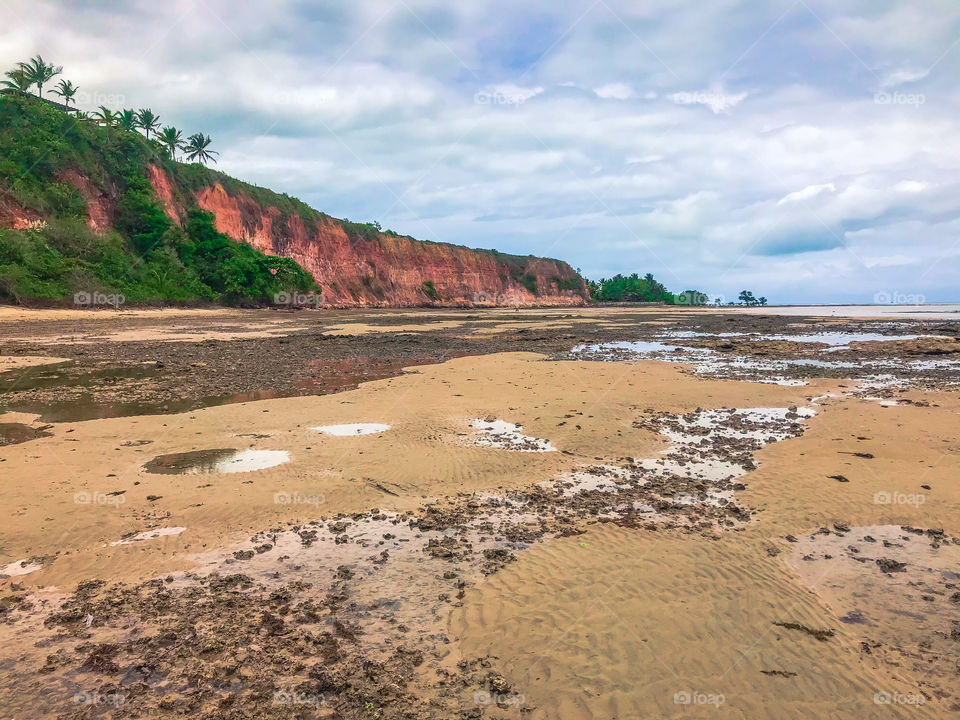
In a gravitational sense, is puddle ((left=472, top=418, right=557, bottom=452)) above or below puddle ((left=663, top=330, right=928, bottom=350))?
below

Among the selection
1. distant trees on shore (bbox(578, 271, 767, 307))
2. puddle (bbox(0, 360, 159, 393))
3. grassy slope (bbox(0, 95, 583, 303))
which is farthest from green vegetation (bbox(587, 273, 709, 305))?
puddle (bbox(0, 360, 159, 393))

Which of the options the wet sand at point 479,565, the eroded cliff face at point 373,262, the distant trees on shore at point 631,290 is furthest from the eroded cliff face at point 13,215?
the distant trees on shore at point 631,290

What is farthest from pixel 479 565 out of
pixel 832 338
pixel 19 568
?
pixel 832 338

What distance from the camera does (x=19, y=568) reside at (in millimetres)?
4625

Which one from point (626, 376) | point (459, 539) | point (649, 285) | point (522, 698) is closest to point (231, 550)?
point (459, 539)

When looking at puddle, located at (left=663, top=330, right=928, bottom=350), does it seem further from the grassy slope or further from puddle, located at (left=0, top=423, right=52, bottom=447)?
the grassy slope

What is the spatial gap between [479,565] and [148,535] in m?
3.38

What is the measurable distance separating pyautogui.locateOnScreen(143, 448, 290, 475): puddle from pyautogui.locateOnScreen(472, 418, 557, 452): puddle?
3214 millimetres

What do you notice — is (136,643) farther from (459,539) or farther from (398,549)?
(459,539)

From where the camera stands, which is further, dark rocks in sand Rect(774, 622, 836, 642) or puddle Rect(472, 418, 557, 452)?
puddle Rect(472, 418, 557, 452)

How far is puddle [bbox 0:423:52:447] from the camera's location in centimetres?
813

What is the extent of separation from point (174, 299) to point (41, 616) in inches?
1907

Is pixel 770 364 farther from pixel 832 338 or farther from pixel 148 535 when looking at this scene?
pixel 148 535

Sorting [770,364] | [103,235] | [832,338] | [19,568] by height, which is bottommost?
[19,568]
